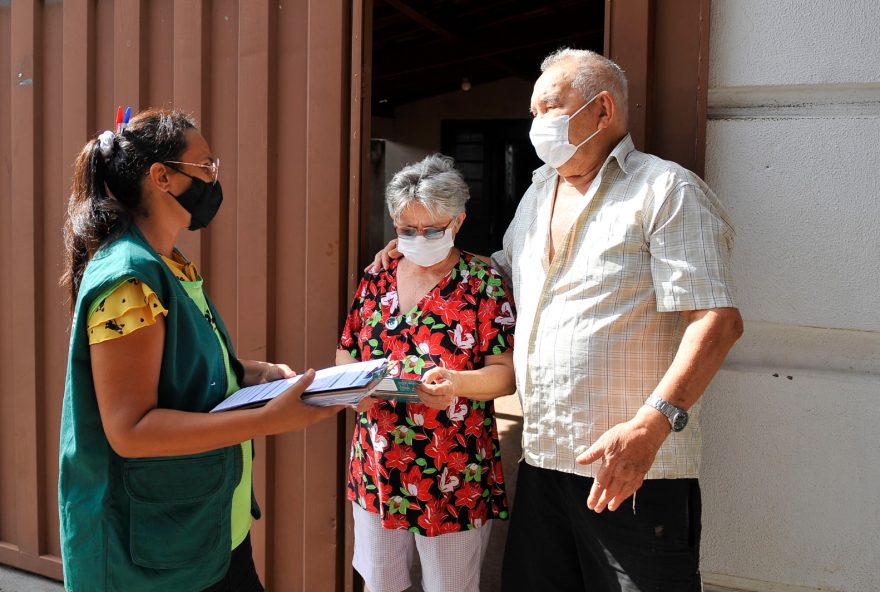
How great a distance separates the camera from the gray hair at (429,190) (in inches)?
92.3

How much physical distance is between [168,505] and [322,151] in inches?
59.7

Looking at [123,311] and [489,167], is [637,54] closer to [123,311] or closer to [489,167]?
[123,311]

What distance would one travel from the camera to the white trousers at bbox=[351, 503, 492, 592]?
2.31 meters

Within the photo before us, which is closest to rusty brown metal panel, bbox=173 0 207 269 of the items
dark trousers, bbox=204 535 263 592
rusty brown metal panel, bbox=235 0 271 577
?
rusty brown metal panel, bbox=235 0 271 577

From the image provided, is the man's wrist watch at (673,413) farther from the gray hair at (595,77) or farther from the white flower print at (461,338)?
the gray hair at (595,77)

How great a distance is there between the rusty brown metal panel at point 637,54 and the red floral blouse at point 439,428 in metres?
0.67

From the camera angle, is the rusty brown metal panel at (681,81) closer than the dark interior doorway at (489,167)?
Yes

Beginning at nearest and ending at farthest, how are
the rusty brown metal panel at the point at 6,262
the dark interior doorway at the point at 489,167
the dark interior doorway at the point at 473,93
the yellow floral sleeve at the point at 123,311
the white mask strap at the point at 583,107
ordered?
the yellow floral sleeve at the point at 123,311, the white mask strap at the point at 583,107, the rusty brown metal panel at the point at 6,262, the dark interior doorway at the point at 473,93, the dark interior doorway at the point at 489,167

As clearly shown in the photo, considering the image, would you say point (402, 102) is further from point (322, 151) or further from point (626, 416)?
point (626, 416)

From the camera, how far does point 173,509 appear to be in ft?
5.57

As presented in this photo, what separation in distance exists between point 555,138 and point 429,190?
50cm

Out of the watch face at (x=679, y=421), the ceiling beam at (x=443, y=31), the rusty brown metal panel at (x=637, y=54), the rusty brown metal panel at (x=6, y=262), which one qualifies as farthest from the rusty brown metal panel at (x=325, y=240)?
the rusty brown metal panel at (x=6, y=262)

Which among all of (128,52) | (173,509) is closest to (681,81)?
(173,509)

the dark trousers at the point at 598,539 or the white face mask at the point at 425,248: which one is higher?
the white face mask at the point at 425,248
